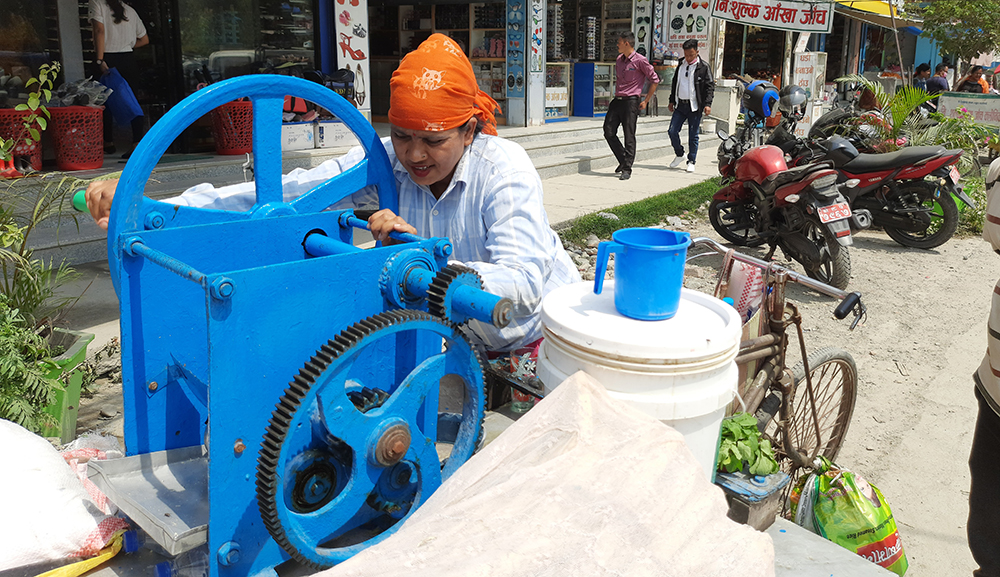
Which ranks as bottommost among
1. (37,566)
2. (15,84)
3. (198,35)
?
(37,566)

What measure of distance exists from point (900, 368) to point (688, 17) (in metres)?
11.2

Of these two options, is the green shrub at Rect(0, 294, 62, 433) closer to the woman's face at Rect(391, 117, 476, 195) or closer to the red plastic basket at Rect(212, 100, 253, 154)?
the woman's face at Rect(391, 117, 476, 195)

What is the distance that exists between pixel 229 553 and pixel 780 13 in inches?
405

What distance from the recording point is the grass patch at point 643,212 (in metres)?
6.92

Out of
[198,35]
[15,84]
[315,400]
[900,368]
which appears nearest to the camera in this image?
[315,400]

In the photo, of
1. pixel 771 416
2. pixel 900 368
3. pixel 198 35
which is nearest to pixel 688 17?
pixel 198 35

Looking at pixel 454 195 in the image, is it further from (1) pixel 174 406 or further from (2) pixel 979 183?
(2) pixel 979 183

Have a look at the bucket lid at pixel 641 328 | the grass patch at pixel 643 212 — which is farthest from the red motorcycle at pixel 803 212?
the bucket lid at pixel 641 328

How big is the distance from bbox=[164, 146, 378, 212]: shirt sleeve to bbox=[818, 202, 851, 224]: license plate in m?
4.07

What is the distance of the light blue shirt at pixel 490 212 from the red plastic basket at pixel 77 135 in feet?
15.5

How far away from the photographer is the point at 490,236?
2076mm

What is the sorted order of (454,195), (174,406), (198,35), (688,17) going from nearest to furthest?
1. (174,406)
2. (454,195)
3. (198,35)
4. (688,17)

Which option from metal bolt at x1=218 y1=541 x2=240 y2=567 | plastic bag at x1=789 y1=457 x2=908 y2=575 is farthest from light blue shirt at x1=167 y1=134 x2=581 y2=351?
plastic bag at x1=789 y1=457 x2=908 y2=575

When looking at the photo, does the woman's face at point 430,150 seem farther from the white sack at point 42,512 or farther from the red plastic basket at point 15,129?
the red plastic basket at point 15,129
